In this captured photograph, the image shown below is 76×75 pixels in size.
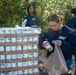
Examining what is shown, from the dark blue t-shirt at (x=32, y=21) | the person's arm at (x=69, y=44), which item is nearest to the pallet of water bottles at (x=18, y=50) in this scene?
the person's arm at (x=69, y=44)

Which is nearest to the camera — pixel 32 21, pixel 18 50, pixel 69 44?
pixel 69 44

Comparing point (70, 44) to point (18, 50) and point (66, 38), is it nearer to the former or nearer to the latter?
point (66, 38)

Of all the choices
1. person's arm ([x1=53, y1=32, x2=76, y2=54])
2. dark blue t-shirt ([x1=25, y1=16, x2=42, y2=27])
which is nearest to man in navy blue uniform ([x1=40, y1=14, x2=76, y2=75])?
person's arm ([x1=53, y1=32, x2=76, y2=54])

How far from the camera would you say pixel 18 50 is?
182 inches

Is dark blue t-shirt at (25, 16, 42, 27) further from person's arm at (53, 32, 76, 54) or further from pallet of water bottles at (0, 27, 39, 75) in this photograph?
person's arm at (53, 32, 76, 54)

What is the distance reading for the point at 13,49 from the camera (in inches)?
181

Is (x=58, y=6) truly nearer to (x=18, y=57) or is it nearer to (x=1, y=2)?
(x=1, y=2)

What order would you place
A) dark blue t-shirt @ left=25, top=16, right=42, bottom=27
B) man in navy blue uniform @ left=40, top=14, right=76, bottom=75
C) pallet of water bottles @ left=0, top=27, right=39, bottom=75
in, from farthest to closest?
1. dark blue t-shirt @ left=25, top=16, right=42, bottom=27
2. pallet of water bottles @ left=0, top=27, right=39, bottom=75
3. man in navy blue uniform @ left=40, top=14, right=76, bottom=75

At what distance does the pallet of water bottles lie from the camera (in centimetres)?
454

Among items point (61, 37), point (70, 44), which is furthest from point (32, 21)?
point (70, 44)

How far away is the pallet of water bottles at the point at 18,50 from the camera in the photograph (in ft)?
14.9

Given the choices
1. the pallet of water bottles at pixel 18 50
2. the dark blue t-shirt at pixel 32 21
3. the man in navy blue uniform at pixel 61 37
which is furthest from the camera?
the dark blue t-shirt at pixel 32 21

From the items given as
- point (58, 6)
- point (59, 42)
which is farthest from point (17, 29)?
point (58, 6)

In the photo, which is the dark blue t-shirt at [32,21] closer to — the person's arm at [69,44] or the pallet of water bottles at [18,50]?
the pallet of water bottles at [18,50]
